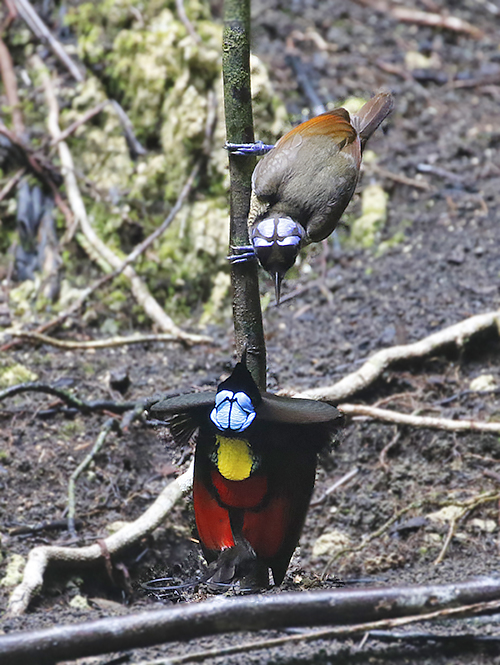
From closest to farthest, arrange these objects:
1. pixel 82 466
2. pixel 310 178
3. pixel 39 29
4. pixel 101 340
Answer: pixel 310 178, pixel 82 466, pixel 101 340, pixel 39 29

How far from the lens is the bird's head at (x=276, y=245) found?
223 cm

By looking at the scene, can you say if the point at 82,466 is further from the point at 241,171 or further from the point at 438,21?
the point at 438,21

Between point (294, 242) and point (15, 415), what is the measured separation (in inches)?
69.6

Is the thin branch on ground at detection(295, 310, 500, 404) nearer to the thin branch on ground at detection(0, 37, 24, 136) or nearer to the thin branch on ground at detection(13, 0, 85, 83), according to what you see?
the thin branch on ground at detection(0, 37, 24, 136)

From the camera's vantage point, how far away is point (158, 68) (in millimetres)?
5016

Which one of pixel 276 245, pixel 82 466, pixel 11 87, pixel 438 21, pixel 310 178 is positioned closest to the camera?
pixel 276 245

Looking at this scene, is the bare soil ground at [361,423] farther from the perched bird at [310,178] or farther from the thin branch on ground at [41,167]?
the thin branch on ground at [41,167]

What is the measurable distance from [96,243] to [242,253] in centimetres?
262

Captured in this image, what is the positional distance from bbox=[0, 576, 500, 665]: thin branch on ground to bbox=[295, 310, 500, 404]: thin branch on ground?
196 centimetres

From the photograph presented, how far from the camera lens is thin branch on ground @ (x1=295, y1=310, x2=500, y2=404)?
140 inches

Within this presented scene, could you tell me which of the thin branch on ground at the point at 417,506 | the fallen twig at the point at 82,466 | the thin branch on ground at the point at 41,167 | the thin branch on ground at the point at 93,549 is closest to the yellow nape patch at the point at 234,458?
the thin branch on ground at the point at 93,549

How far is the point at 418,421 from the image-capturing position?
3.34m

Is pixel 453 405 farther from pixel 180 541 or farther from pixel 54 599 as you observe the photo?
pixel 54 599

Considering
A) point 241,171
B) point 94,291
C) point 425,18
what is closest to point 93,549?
point 241,171
